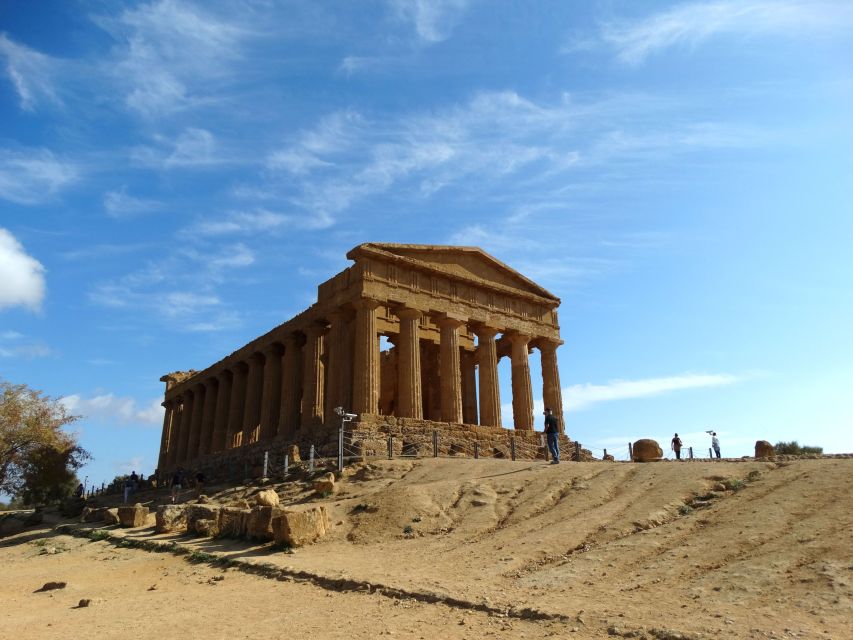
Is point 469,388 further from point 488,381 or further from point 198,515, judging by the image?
point 198,515

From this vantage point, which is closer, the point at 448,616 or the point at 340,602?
the point at 448,616

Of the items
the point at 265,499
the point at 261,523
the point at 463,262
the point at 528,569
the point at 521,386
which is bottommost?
the point at 528,569

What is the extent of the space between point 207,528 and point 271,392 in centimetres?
2016

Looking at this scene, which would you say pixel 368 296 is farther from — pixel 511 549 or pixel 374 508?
pixel 511 549

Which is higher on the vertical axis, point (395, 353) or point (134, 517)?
point (395, 353)

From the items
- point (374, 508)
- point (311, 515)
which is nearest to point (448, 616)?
point (311, 515)

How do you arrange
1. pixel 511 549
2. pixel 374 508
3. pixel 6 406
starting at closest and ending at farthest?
pixel 511 549, pixel 374 508, pixel 6 406

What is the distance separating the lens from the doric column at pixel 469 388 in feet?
128

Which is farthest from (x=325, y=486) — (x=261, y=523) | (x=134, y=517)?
(x=134, y=517)

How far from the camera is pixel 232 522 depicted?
1616 cm

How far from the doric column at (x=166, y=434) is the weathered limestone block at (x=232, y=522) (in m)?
36.8

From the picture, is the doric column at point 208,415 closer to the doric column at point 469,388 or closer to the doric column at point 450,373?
the doric column at point 469,388

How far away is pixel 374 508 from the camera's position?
1609 cm

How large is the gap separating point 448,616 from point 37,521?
2815 cm
